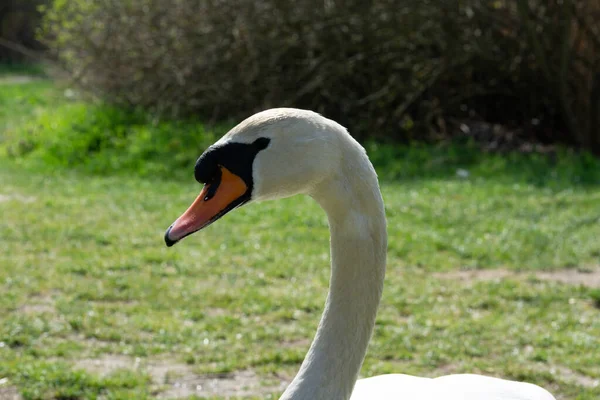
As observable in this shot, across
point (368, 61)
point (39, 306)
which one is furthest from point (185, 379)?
point (368, 61)

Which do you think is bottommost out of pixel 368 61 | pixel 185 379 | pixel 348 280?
pixel 185 379

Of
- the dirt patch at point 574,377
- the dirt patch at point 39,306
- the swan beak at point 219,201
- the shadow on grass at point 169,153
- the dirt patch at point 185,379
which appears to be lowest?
the shadow on grass at point 169,153

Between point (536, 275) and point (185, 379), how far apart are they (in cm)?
260

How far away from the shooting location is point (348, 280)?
2.35 metres

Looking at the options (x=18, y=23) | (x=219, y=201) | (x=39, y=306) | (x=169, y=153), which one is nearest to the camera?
(x=219, y=201)

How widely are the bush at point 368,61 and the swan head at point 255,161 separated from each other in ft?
25.5

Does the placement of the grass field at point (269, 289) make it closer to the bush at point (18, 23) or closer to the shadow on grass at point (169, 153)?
the shadow on grass at point (169, 153)

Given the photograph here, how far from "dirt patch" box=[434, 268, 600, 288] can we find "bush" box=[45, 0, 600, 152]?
4245mm

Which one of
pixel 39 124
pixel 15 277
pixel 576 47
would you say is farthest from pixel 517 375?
pixel 39 124

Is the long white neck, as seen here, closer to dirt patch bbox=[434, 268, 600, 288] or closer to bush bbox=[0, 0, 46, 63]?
dirt patch bbox=[434, 268, 600, 288]

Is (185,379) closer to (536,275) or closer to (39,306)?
(39,306)

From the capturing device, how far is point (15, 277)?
18.3 feet

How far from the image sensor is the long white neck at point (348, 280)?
88.7 inches

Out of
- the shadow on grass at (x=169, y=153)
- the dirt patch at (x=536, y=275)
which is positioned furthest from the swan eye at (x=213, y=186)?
the shadow on grass at (x=169, y=153)
